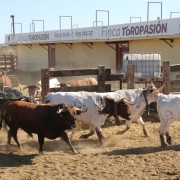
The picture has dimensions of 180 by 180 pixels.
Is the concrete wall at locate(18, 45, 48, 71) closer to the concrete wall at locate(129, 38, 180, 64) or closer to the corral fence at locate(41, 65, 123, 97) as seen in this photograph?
the concrete wall at locate(129, 38, 180, 64)

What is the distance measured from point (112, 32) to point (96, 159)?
16758 mm

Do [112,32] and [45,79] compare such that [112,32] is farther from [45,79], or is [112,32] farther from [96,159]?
[96,159]

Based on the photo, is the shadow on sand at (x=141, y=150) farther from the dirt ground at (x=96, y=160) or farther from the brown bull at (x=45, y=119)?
the brown bull at (x=45, y=119)

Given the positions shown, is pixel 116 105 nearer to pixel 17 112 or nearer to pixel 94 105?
pixel 94 105

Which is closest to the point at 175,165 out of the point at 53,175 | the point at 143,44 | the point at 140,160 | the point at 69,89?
the point at 140,160

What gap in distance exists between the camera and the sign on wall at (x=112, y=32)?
1875 centimetres

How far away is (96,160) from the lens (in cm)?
717

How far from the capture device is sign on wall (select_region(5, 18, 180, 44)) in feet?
61.5


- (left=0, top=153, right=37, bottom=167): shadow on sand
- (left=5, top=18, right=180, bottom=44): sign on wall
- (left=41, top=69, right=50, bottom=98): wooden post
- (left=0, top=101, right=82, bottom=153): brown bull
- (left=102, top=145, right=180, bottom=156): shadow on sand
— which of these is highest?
(left=5, top=18, right=180, bottom=44): sign on wall

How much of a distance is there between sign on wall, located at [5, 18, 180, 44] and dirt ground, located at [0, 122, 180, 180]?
10.1 metres

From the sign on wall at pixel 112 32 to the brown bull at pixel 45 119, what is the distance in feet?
37.7

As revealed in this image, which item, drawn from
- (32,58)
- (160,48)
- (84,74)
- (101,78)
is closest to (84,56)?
(160,48)

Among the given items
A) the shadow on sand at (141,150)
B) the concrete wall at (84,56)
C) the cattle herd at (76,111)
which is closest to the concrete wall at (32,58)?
the concrete wall at (84,56)

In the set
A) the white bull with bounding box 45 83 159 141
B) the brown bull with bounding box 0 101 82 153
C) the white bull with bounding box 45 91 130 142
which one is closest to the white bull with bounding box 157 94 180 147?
the white bull with bounding box 45 91 130 142
